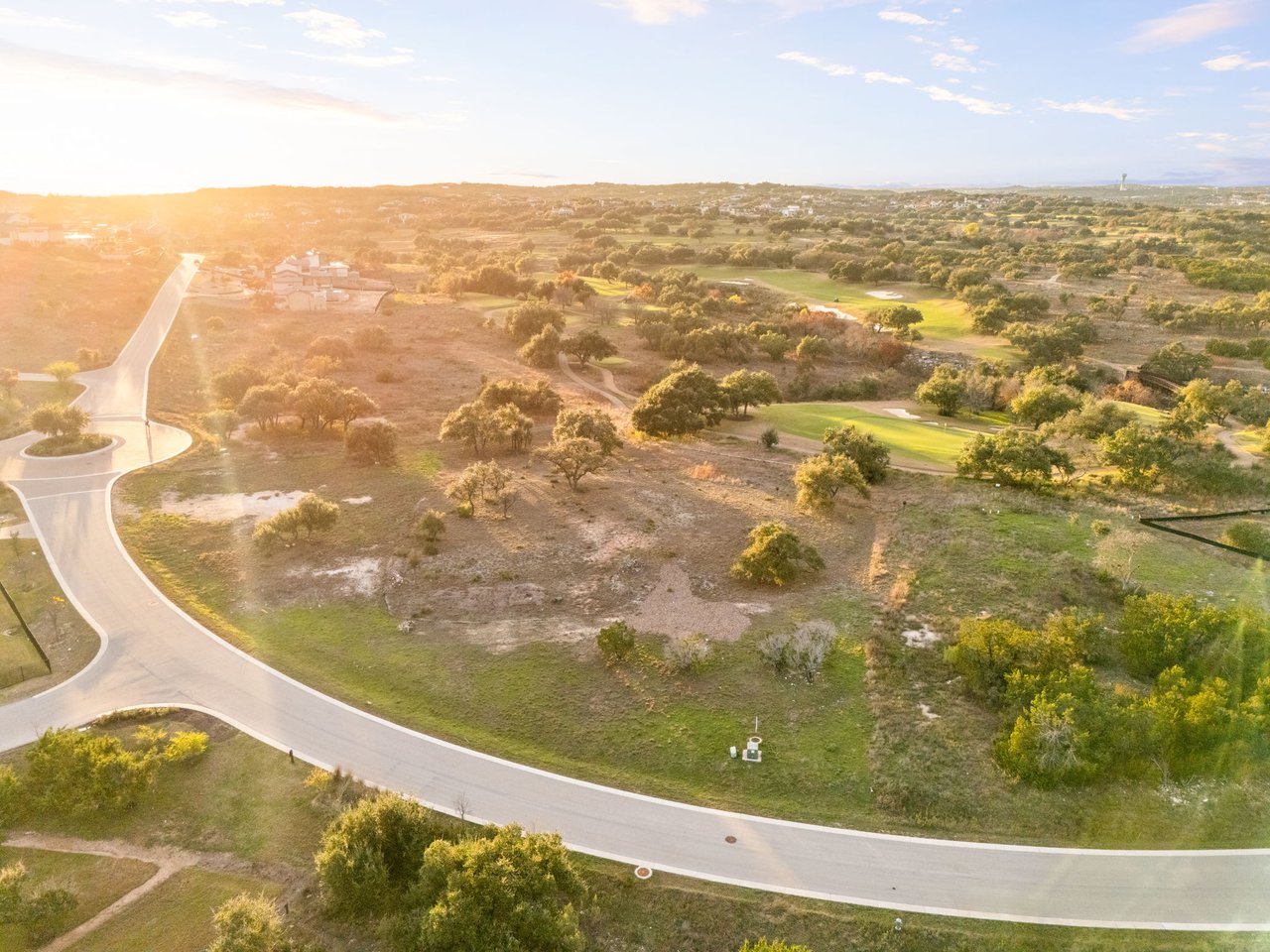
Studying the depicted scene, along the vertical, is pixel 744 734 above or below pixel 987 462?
below

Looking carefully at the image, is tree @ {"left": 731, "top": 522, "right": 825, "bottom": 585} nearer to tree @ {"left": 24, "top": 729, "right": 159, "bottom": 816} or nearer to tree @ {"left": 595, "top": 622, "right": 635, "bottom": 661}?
tree @ {"left": 595, "top": 622, "right": 635, "bottom": 661}

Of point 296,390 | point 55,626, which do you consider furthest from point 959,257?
point 55,626

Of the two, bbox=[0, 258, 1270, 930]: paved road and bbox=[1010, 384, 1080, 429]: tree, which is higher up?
bbox=[1010, 384, 1080, 429]: tree

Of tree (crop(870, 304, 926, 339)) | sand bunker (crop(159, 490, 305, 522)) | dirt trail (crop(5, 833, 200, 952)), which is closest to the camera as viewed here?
dirt trail (crop(5, 833, 200, 952))

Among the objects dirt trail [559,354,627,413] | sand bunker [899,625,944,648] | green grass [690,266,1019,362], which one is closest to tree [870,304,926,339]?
green grass [690,266,1019,362]

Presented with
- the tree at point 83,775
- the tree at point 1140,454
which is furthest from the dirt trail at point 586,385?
the tree at point 83,775

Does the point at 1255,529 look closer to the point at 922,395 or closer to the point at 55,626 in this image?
the point at 922,395

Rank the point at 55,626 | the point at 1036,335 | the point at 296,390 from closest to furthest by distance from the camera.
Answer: the point at 55,626 → the point at 296,390 → the point at 1036,335

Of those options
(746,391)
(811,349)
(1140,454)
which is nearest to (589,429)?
(746,391)
